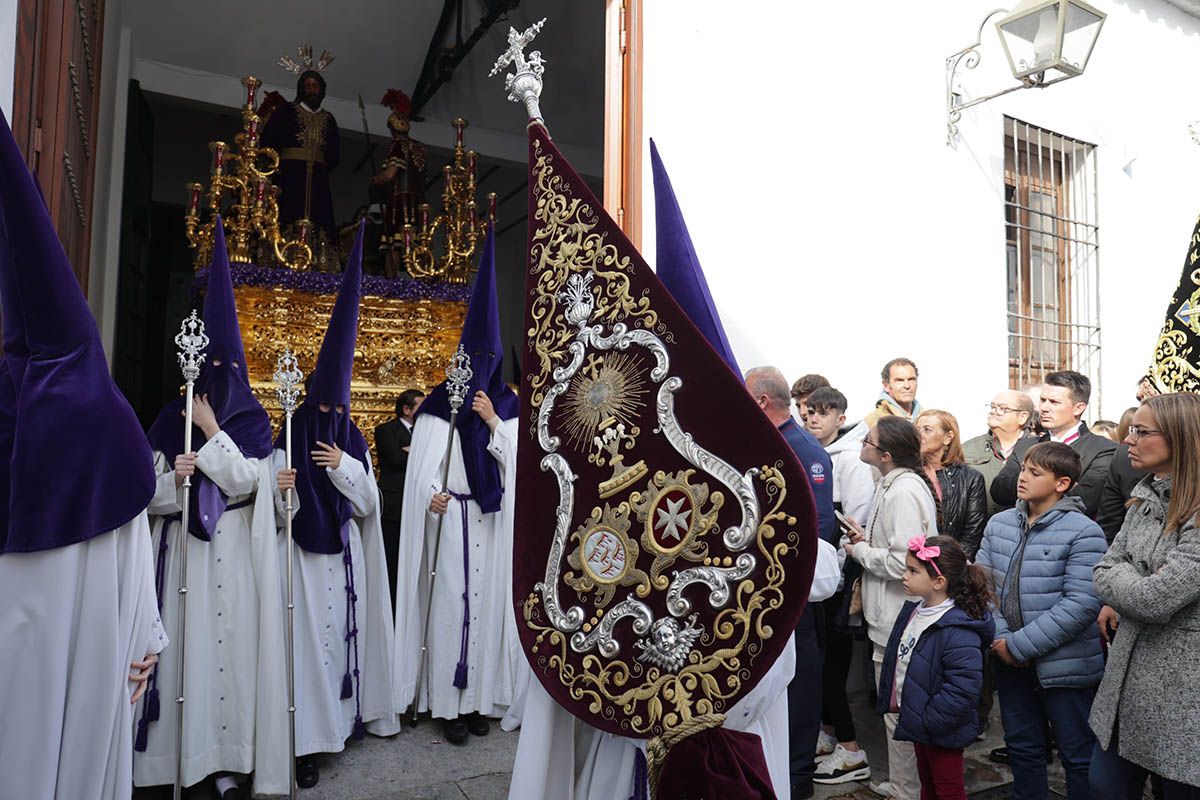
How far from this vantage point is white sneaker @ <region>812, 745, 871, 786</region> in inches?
173

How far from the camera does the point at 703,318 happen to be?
2.57 metres

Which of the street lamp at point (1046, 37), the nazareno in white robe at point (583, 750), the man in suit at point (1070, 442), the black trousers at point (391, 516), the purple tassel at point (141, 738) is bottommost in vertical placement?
the purple tassel at point (141, 738)

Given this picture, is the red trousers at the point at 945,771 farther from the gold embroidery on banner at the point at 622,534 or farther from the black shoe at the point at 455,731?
the black shoe at the point at 455,731

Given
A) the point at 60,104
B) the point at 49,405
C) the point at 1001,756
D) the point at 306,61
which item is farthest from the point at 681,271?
the point at 306,61

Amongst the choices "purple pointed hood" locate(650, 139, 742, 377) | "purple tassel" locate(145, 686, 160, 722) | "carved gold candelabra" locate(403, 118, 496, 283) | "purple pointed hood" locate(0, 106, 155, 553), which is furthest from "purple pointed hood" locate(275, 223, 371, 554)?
"carved gold candelabra" locate(403, 118, 496, 283)

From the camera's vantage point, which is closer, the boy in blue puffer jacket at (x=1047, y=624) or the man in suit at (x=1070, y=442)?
the boy in blue puffer jacket at (x=1047, y=624)

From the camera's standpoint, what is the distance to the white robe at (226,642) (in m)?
4.01

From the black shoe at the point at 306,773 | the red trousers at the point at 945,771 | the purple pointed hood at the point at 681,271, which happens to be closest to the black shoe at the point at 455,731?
the black shoe at the point at 306,773

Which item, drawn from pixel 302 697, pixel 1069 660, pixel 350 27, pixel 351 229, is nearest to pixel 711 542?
pixel 1069 660

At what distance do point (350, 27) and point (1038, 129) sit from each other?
710cm

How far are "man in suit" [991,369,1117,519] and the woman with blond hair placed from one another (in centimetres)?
A: 16

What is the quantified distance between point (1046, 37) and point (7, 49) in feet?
19.5

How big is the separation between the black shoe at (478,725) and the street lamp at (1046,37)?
211 inches

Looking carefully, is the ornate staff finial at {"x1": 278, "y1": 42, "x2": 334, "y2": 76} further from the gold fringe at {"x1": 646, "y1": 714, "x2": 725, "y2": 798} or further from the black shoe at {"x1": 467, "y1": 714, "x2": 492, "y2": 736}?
the gold fringe at {"x1": 646, "y1": 714, "x2": 725, "y2": 798}
